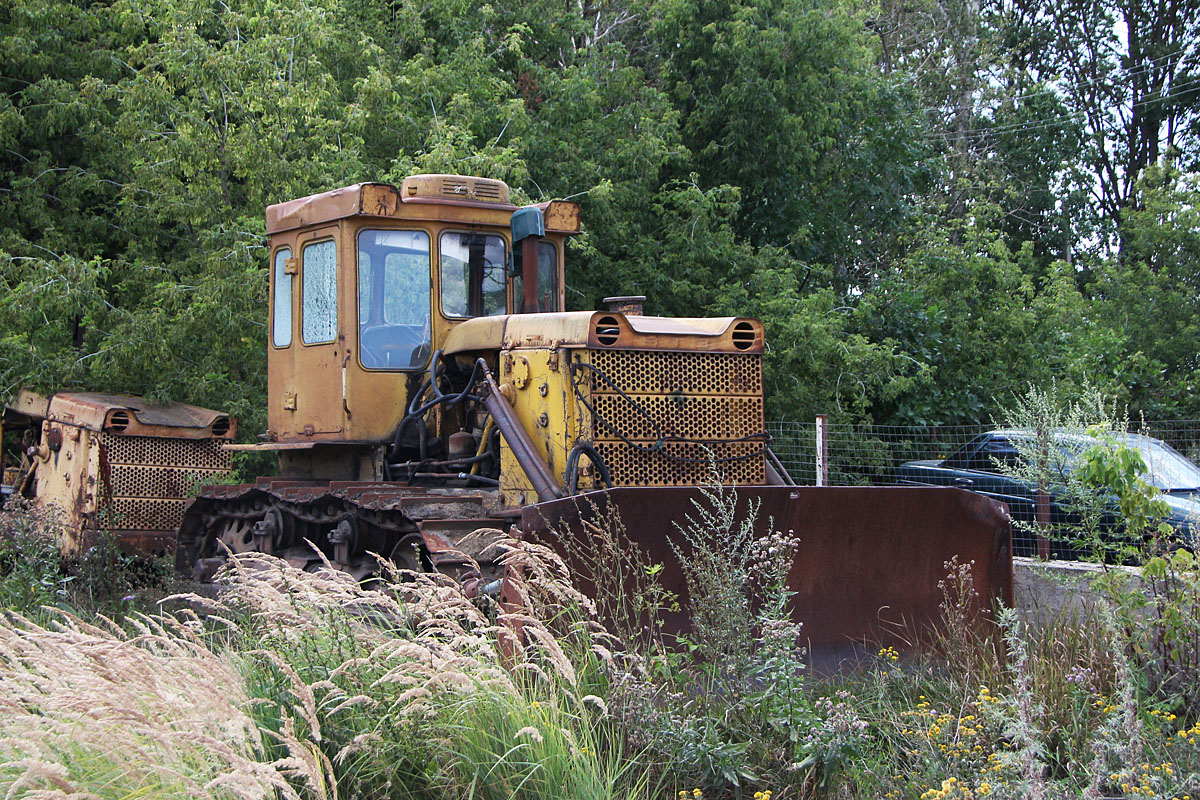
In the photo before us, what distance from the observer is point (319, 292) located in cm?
849

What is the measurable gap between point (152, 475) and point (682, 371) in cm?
623

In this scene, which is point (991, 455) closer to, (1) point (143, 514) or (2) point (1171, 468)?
(2) point (1171, 468)

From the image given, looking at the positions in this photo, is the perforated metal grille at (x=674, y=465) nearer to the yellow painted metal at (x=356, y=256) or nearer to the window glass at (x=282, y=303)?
the yellow painted metal at (x=356, y=256)

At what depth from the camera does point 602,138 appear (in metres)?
17.3

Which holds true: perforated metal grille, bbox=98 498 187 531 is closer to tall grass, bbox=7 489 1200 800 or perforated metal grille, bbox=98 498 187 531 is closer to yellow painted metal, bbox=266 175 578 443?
yellow painted metal, bbox=266 175 578 443

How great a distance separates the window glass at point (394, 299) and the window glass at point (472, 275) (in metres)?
0.14

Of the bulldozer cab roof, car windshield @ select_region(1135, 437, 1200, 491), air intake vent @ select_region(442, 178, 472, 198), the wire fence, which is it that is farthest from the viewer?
the wire fence

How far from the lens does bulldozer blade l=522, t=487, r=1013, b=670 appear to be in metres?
6.12

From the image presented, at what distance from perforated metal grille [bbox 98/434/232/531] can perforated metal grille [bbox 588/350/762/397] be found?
19.1 feet

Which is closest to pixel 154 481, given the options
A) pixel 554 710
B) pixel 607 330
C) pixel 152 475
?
pixel 152 475

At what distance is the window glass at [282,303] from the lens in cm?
897

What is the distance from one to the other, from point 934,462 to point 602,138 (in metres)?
7.56

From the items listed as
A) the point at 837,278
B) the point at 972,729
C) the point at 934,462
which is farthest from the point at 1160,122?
the point at 972,729

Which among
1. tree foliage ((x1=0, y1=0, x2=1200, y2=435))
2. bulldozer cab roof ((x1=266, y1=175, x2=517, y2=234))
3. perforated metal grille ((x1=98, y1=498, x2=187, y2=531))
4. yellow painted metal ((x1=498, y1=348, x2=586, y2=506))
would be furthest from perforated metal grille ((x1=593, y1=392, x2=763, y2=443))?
tree foliage ((x1=0, y1=0, x2=1200, y2=435))
